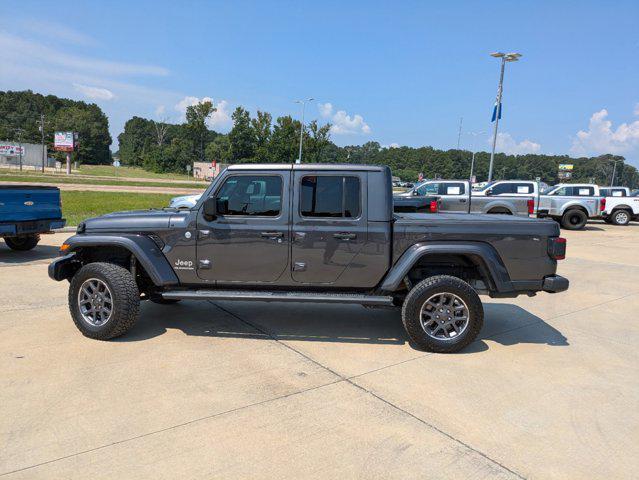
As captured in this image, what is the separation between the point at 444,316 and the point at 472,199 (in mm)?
14133

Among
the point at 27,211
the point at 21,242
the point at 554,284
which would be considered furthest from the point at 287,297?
the point at 21,242

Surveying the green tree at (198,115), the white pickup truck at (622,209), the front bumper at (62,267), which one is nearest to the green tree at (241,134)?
the green tree at (198,115)

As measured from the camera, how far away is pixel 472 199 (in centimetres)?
1786

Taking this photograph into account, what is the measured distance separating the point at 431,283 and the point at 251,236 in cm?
185

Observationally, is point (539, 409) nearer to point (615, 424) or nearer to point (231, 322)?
point (615, 424)

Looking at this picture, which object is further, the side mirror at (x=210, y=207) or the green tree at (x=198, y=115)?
the green tree at (x=198, y=115)

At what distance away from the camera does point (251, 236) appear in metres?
4.71

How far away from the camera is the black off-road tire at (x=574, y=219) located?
1914cm

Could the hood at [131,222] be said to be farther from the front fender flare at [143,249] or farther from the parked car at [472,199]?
the parked car at [472,199]

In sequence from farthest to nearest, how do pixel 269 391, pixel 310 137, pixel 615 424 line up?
pixel 310 137 < pixel 269 391 < pixel 615 424

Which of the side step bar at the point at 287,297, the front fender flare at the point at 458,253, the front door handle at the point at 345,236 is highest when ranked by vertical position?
the front door handle at the point at 345,236

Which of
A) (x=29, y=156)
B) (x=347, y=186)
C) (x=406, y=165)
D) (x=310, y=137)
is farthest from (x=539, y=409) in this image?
(x=406, y=165)

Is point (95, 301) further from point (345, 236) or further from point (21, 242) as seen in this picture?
point (21, 242)

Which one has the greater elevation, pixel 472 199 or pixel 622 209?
pixel 472 199
